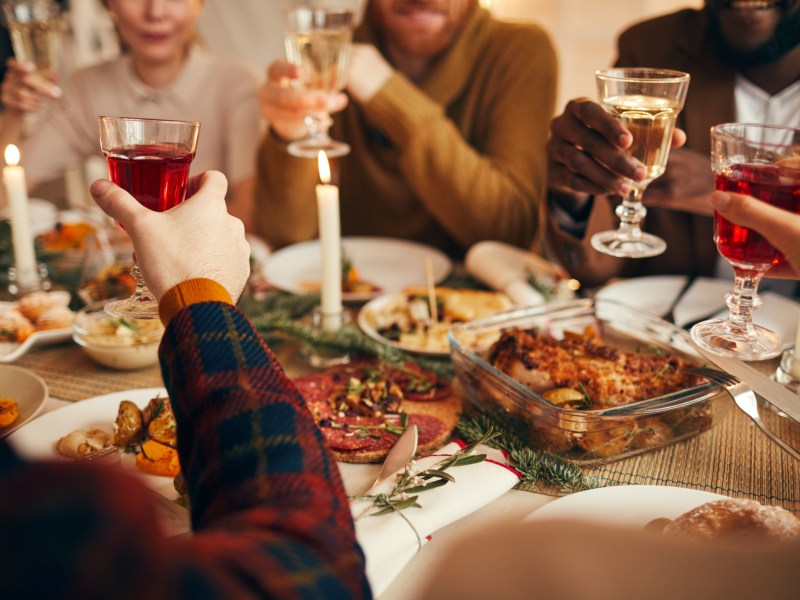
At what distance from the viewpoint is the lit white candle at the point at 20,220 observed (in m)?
1.72

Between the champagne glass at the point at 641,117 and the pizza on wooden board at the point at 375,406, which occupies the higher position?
the champagne glass at the point at 641,117

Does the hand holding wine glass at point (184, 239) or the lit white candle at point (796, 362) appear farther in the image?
the lit white candle at point (796, 362)

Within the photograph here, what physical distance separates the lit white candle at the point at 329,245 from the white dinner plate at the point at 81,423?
1.39 feet

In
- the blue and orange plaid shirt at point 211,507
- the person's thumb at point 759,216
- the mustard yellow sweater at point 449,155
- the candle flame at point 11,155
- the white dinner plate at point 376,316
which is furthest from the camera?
the mustard yellow sweater at point 449,155

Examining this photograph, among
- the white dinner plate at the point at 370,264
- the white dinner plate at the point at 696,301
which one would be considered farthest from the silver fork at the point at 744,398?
the white dinner plate at the point at 370,264

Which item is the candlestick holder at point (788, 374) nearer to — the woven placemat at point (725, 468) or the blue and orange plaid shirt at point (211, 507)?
the woven placemat at point (725, 468)

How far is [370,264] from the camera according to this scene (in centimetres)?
223

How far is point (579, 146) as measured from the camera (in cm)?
138

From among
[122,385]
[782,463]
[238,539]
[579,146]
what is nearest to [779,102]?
[579,146]

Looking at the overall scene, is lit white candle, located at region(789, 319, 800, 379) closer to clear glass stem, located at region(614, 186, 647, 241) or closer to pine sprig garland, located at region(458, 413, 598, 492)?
clear glass stem, located at region(614, 186, 647, 241)

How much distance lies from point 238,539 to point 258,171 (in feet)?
7.19

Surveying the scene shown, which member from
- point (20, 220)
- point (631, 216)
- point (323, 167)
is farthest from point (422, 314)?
point (20, 220)

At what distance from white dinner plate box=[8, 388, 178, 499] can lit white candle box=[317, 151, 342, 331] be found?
423mm

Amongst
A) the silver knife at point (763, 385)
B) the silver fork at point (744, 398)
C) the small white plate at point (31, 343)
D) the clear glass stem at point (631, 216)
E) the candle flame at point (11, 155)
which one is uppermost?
the candle flame at point (11, 155)
